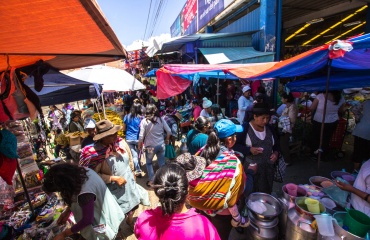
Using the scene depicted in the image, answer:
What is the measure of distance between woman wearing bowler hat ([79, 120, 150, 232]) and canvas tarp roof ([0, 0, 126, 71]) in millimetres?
998

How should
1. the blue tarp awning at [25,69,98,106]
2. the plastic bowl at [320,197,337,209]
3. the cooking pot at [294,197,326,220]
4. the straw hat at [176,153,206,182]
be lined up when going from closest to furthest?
the straw hat at [176,153,206,182]
the cooking pot at [294,197,326,220]
the plastic bowl at [320,197,337,209]
the blue tarp awning at [25,69,98,106]

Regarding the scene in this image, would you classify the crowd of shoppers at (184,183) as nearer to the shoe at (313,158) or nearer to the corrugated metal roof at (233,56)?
the shoe at (313,158)

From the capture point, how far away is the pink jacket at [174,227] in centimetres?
121

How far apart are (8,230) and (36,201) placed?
1232 millimetres

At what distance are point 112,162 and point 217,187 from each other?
144cm

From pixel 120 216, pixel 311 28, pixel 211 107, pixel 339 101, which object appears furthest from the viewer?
pixel 311 28

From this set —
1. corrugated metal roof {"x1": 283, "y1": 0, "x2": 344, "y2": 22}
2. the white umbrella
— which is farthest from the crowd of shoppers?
corrugated metal roof {"x1": 283, "y1": 0, "x2": 344, "y2": 22}

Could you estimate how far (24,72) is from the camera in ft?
6.39

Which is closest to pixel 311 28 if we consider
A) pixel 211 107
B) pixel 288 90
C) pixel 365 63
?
pixel 288 90

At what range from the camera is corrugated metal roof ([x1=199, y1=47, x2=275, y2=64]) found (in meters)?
6.47

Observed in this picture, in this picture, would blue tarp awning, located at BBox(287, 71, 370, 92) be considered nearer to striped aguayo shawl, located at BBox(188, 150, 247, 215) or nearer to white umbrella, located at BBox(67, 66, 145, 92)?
striped aguayo shawl, located at BBox(188, 150, 247, 215)

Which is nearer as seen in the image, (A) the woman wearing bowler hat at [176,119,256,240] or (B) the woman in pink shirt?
(B) the woman in pink shirt

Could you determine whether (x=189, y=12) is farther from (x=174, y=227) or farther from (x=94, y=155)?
(x=174, y=227)

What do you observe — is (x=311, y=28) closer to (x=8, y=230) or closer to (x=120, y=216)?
(x=120, y=216)
